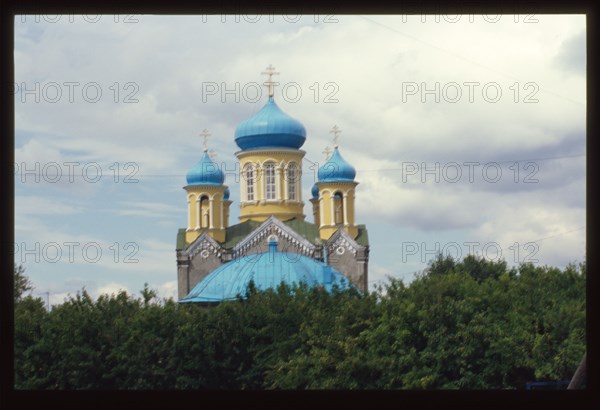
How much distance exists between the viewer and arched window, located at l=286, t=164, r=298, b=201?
56.9 ft

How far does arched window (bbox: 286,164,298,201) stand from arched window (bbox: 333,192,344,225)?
32.0 inches

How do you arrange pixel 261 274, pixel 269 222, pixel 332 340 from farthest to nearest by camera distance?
pixel 269 222 < pixel 261 274 < pixel 332 340

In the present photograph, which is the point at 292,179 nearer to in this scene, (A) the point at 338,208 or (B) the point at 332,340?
(A) the point at 338,208

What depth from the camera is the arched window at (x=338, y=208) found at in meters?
18.8

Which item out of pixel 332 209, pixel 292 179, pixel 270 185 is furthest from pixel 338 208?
pixel 270 185

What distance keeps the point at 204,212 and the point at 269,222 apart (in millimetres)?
1540

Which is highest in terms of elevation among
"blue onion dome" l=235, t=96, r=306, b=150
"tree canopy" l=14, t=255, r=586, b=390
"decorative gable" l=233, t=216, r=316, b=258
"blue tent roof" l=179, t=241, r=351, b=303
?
"blue onion dome" l=235, t=96, r=306, b=150

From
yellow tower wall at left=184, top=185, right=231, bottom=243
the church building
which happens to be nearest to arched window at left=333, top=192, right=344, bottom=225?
the church building

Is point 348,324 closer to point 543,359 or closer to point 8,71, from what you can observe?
point 543,359

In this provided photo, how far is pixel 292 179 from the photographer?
59.8 ft

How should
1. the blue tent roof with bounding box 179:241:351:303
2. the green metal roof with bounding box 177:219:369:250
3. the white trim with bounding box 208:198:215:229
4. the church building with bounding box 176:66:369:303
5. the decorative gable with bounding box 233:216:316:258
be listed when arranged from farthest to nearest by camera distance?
the white trim with bounding box 208:198:215:229 → the green metal roof with bounding box 177:219:369:250 → the decorative gable with bounding box 233:216:316:258 → the church building with bounding box 176:66:369:303 → the blue tent roof with bounding box 179:241:351:303

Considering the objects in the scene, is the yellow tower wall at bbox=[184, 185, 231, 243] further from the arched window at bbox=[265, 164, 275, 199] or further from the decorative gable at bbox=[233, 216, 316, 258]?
the arched window at bbox=[265, 164, 275, 199]

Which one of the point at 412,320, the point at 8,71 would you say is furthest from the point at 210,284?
the point at 8,71

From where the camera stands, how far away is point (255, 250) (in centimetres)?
1836
